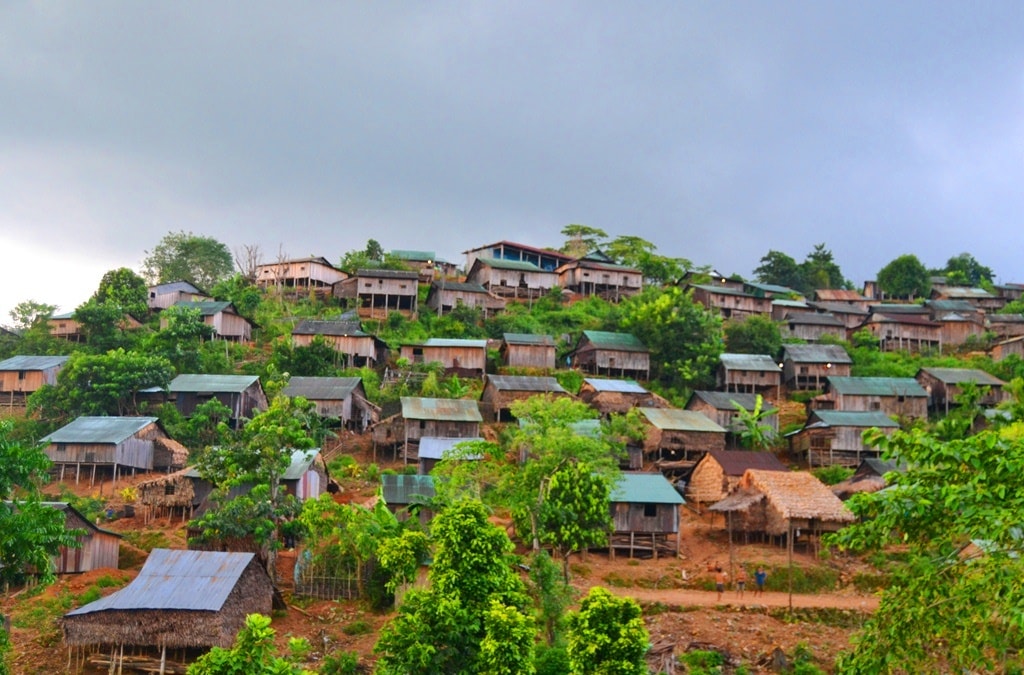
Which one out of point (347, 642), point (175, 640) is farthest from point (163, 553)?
point (347, 642)

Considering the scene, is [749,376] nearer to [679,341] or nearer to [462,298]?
[679,341]

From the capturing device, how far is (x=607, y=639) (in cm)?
1755

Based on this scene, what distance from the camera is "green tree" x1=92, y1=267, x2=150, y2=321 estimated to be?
5831cm

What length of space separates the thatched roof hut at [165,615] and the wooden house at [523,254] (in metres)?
52.3

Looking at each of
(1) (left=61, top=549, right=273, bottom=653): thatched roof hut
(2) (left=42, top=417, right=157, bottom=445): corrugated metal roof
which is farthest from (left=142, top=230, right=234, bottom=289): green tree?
(1) (left=61, top=549, right=273, bottom=653): thatched roof hut

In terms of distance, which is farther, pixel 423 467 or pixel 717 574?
pixel 423 467

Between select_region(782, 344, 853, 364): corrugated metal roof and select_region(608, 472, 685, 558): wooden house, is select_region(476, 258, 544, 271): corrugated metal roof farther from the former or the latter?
select_region(608, 472, 685, 558): wooden house

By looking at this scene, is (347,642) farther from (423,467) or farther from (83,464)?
(83,464)

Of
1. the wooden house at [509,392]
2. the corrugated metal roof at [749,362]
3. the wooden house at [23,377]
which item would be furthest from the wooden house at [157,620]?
the corrugated metal roof at [749,362]

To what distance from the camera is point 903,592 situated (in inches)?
408

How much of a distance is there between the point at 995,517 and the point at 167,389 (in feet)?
135

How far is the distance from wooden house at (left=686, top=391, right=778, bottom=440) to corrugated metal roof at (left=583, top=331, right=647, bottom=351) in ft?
24.0

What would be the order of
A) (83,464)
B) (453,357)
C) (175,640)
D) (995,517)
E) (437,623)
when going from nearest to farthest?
(995,517), (437,623), (175,640), (83,464), (453,357)

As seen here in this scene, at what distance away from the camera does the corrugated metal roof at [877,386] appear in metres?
50.2
